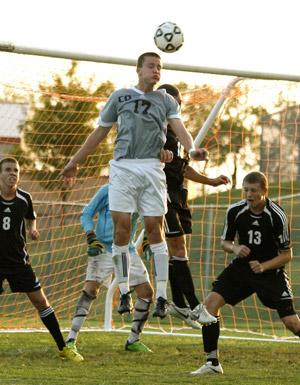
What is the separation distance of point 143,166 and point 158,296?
1.08 meters

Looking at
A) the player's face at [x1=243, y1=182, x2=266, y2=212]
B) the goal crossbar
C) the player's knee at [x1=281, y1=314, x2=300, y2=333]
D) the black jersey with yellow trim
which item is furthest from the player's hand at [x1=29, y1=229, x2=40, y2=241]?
the player's knee at [x1=281, y1=314, x2=300, y2=333]

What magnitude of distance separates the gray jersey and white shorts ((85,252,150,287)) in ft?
7.52

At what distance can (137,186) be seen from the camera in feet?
30.6

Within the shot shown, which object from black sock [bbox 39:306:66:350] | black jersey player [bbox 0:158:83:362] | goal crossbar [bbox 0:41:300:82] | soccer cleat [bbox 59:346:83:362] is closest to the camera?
black jersey player [bbox 0:158:83:362]

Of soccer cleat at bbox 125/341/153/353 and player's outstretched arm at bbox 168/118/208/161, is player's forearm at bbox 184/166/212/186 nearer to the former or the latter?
player's outstretched arm at bbox 168/118/208/161

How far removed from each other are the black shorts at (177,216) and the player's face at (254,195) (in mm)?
1349

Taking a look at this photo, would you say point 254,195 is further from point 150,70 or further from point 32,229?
point 32,229

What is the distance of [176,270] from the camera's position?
36.3 feet

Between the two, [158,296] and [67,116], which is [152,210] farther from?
[67,116]

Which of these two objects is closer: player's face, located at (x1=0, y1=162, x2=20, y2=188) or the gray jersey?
the gray jersey

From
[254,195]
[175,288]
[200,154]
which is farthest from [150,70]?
[175,288]

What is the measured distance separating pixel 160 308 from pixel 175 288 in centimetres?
187

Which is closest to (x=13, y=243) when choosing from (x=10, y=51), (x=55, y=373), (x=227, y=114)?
(x=55, y=373)

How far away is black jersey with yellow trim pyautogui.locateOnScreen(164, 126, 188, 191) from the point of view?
1075 cm
